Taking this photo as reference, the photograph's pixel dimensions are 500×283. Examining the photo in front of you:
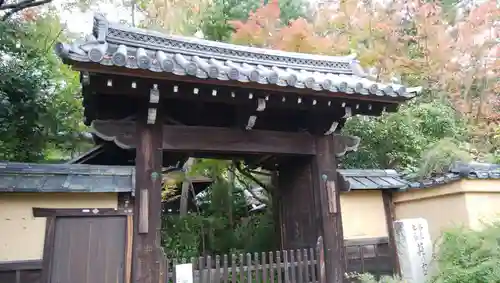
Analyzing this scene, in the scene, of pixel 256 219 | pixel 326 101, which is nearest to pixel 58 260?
pixel 326 101

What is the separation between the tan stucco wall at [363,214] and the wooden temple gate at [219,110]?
470 mm

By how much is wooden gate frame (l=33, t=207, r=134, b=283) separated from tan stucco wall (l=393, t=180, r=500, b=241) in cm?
416

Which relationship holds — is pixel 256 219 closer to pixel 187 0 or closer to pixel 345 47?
pixel 345 47

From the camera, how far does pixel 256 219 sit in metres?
8.75

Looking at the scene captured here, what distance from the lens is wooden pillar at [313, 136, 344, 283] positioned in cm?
523

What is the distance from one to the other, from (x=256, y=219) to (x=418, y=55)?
24.1 ft

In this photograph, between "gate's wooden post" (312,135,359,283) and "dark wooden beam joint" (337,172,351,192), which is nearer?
"gate's wooden post" (312,135,359,283)

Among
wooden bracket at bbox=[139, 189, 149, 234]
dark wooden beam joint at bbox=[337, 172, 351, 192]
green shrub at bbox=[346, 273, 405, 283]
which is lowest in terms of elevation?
green shrub at bbox=[346, 273, 405, 283]

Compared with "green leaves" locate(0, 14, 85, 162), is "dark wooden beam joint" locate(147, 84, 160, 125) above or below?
below

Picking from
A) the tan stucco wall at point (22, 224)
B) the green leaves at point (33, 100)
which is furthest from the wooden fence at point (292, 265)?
the green leaves at point (33, 100)

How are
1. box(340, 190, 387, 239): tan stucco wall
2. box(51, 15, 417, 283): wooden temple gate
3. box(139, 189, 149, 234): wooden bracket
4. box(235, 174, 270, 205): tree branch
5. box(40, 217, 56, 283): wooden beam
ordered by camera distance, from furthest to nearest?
box(235, 174, 270, 205): tree branch
box(340, 190, 387, 239): tan stucco wall
box(139, 189, 149, 234): wooden bracket
box(40, 217, 56, 283): wooden beam
box(51, 15, 417, 283): wooden temple gate

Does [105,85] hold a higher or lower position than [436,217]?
higher

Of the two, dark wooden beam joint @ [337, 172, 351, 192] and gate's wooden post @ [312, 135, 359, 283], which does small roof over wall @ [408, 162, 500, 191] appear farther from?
gate's wooden post @ [312, 135, 359, 283]

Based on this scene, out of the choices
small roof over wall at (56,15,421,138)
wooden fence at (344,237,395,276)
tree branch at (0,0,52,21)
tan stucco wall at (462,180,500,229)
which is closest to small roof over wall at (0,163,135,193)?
small roof over wall at (56,15,421,138)
